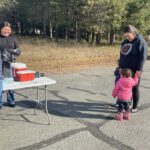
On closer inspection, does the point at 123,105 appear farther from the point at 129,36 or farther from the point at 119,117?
the point at 129,36

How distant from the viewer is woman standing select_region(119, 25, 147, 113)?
235 inches

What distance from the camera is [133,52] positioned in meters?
6.10

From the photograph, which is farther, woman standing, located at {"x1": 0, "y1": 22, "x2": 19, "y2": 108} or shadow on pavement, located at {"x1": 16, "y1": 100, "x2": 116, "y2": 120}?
shadow on pavement, located at {"x1": 16, "y1": 100, "x2": 116, "y2": 120}

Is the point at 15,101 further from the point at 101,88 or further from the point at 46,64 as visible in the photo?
the point at 46,64

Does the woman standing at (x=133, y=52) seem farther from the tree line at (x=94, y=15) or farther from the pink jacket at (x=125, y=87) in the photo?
the tree line at (x=94, y=15)

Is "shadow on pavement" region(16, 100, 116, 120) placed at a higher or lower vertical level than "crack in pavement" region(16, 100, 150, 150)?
higher

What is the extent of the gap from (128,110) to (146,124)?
0.46 metres

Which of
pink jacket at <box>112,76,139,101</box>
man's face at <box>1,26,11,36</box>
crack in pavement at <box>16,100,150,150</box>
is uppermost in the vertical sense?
man's face at <box>1,26,11,36</box>

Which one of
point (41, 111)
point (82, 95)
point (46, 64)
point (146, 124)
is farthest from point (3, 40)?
point (46, 64)

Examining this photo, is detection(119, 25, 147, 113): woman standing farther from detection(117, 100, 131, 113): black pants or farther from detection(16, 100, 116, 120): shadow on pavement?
detection(16, 100, 116, 120): shadow on pavement

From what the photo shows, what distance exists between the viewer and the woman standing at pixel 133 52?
5.97m

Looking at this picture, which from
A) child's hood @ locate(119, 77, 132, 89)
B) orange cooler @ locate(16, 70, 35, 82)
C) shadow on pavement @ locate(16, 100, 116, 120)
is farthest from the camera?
shadow on pavement @ locate(16, 100, 116, 120)

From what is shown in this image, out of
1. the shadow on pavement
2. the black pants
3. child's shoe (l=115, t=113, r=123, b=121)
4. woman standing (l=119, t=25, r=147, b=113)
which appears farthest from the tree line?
child's shoe (l=115, t=113, r=123, b=121)

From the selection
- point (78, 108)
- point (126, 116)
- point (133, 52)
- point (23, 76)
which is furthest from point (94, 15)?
point (23, 76)
